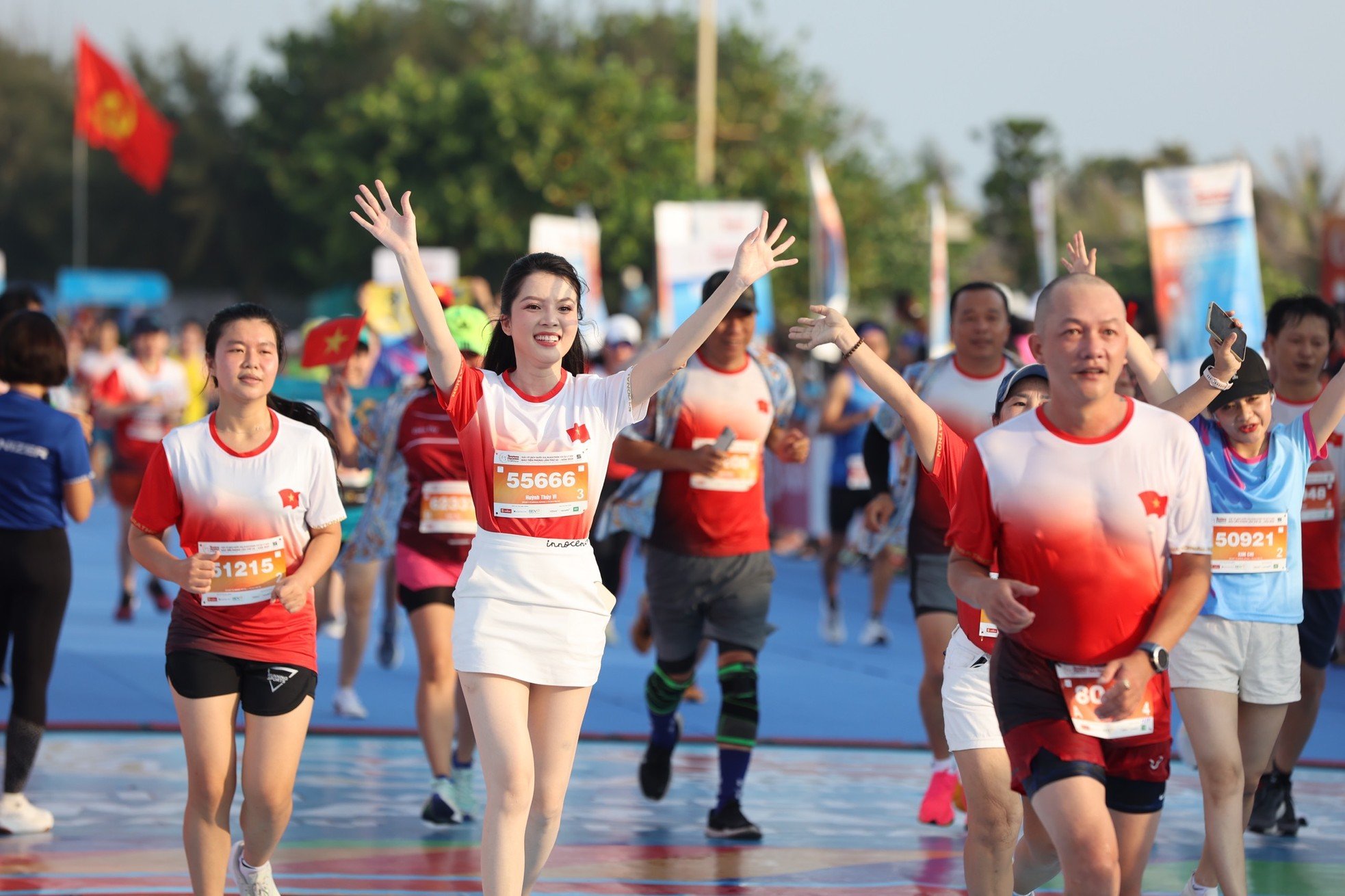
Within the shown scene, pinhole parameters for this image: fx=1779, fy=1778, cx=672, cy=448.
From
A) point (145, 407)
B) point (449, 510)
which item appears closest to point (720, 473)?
point (449, 510)

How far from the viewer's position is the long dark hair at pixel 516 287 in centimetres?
527

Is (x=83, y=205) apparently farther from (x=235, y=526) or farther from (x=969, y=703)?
(x=969, y=703)

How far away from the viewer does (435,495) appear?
7492 millimetres

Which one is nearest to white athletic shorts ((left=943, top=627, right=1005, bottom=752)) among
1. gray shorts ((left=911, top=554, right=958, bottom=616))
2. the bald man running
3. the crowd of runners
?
the crowd of runners

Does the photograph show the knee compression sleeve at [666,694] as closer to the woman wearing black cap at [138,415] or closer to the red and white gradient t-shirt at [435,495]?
the red and white gradient t-shirt at [435,495]

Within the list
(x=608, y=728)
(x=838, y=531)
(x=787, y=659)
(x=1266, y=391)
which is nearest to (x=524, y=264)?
(x=1266, y=391)

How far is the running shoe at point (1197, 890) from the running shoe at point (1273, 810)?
62.6 inches

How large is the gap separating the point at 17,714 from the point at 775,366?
3423mm

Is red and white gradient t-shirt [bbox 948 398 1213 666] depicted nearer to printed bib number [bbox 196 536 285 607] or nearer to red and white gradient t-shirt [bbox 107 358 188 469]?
printed bib number [bbox 196 536 285 607]

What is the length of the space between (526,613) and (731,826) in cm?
Result: 235

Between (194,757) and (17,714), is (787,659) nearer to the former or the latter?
(17,714)

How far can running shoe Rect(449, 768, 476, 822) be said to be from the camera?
738 centimetres

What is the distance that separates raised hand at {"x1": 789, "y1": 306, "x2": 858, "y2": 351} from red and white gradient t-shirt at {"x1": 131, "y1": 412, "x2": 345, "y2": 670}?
1.59 metres

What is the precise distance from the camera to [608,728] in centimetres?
965
